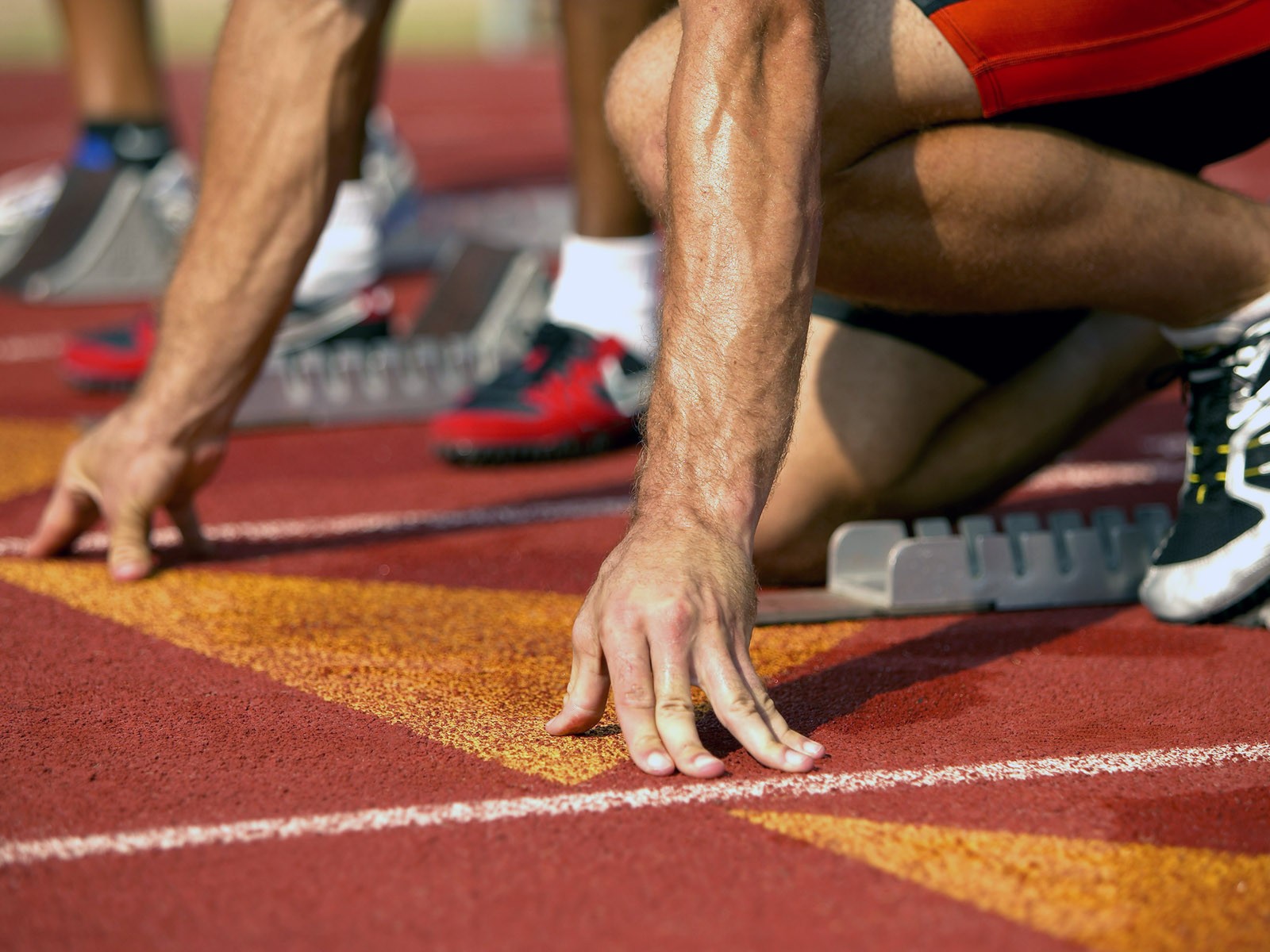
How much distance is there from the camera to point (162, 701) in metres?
1.95

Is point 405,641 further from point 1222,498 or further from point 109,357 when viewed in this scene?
point 109,357

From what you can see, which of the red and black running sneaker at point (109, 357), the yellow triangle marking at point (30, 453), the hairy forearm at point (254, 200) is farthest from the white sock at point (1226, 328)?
the red and black running sneaker at point (109, 357)

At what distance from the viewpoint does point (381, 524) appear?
2990 millimetres

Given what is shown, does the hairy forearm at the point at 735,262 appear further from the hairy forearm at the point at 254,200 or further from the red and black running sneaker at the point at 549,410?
the red and black running sneaker at the point at 549,410

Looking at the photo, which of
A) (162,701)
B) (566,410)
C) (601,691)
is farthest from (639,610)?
(566,410)

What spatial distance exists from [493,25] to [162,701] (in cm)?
2294

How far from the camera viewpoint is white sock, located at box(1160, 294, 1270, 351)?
222 centimetres

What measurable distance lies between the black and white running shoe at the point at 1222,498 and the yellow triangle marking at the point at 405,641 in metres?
0.48

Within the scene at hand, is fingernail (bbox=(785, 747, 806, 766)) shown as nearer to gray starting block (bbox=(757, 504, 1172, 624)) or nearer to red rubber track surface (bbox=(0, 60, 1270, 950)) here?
red rubber track surface (bbox=(0, 60, 1270, 950))

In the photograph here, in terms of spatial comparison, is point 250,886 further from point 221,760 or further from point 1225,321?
point 1225,321

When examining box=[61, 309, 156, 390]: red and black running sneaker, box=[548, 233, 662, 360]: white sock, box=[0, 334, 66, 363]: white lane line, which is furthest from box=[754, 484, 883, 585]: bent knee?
box=[0, 334, 66, 363]: white lane line

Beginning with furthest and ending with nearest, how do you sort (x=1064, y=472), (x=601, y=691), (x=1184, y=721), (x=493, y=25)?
(x=493, y=25), (x=1064, y=472), (x=1184, y=721), (x=601, y=691)

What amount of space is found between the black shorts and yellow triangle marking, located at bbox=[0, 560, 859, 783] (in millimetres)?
570

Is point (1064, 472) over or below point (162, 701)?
below
